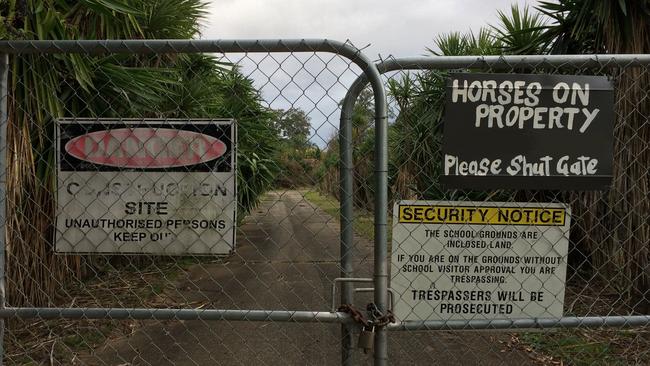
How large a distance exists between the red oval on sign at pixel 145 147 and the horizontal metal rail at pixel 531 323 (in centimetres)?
115

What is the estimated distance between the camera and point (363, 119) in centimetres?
322

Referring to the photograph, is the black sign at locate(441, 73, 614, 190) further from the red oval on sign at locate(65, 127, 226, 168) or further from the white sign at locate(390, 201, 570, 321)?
the red oval on sign at locate(65, 127, 226, 168)

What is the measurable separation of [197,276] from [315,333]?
296 cm

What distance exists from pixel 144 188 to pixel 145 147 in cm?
18

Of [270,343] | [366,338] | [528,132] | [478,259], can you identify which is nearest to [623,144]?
[528,132]

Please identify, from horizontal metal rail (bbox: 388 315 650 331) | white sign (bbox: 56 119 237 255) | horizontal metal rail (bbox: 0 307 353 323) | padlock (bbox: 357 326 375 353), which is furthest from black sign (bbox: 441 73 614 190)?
white sign (bbox: 56 119 237 255)

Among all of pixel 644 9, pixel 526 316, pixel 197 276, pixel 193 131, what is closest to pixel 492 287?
pixel 526 316

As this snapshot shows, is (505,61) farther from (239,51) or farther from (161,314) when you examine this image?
(161,314)

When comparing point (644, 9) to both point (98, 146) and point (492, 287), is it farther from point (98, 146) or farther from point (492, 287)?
point (98, 146)

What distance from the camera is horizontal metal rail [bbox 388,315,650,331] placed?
2.26 meters

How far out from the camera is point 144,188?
7.66 ft

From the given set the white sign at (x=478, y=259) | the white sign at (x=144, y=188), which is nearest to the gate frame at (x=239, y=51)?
the white sign at (x=478, y=259)

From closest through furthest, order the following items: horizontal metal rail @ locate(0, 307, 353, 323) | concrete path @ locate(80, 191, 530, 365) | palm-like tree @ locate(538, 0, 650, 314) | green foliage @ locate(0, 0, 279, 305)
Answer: horizontal metal rail @ locate(0, 307, 353, 323), green foliage @ locate(0, 0, 279, 305), concrete path @ locate(80, 191, 530, 365), palm-like tree @ locate(538, 0, 650, 314)

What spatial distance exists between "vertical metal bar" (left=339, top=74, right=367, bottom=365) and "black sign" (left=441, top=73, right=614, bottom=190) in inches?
16.4
